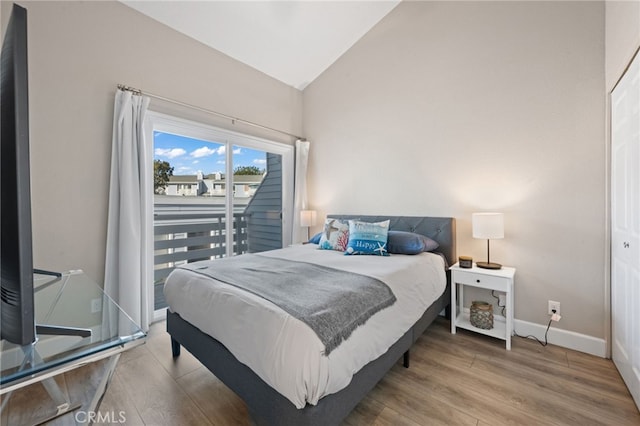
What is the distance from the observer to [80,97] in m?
2.29

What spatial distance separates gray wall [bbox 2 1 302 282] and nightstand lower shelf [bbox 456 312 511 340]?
3353mm

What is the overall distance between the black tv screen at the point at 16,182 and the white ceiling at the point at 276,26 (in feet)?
8.02

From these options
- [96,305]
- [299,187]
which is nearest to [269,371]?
[96,305]

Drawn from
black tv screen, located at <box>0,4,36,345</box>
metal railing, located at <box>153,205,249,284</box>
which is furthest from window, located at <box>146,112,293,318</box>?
black tv screen, located at <box>0,4,36,345</box>

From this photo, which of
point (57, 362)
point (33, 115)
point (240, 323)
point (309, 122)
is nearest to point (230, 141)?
point (309, 122)

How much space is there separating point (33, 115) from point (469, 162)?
3.82 meters

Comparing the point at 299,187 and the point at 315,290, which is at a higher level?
the point at 299,187

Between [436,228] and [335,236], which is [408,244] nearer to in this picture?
[436,228]

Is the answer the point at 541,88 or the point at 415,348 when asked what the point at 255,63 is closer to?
the point at 541,88

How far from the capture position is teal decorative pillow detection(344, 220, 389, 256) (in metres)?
2.54

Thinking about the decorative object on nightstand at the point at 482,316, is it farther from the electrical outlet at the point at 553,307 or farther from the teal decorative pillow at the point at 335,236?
the teal decorative pillow at the point at 335,236

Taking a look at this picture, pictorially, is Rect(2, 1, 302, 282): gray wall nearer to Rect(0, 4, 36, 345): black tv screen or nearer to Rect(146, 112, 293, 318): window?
Rect(146, 112, 293, 318): window

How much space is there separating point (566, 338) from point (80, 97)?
4582mm

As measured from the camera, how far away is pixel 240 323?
1.33 meters
